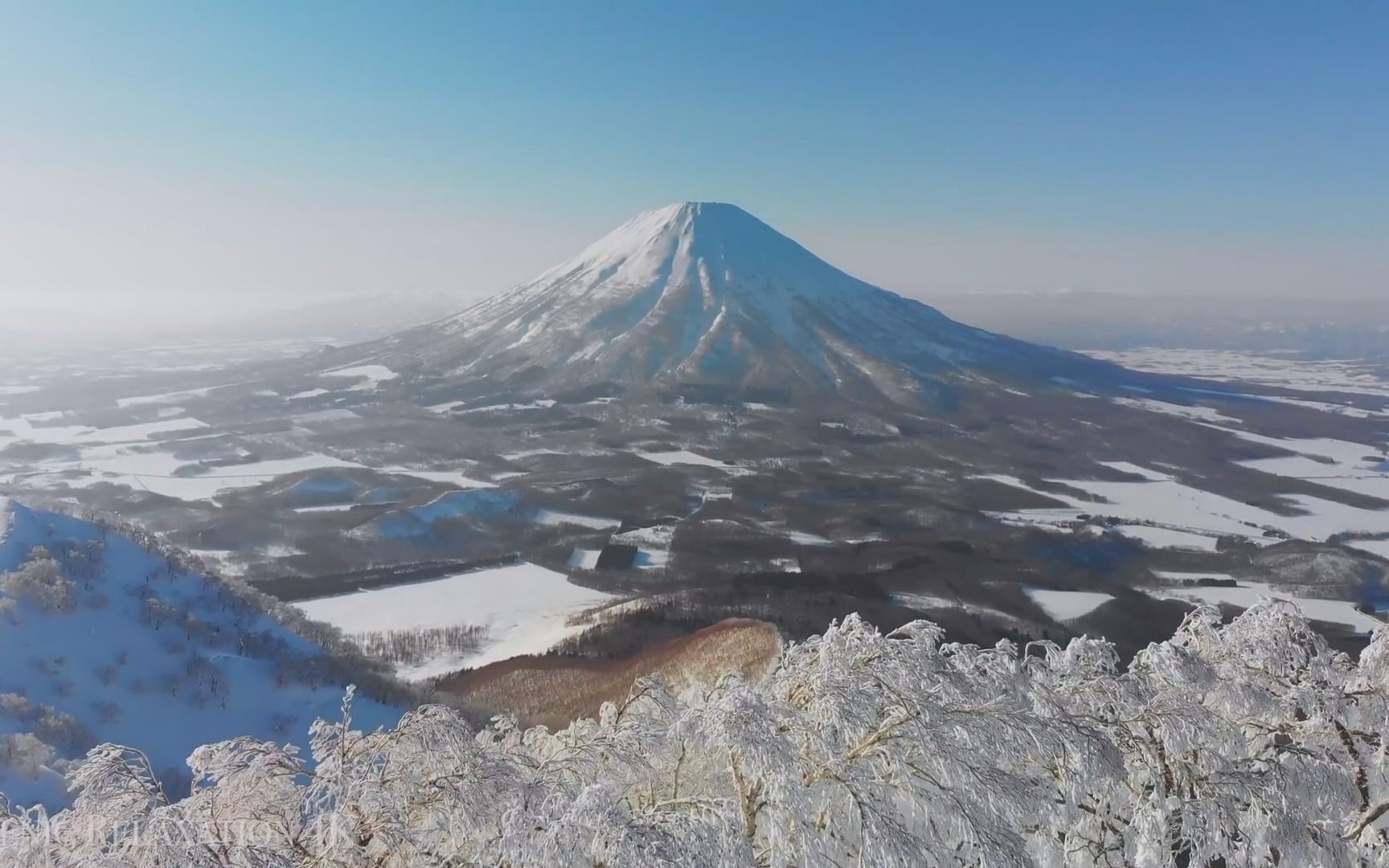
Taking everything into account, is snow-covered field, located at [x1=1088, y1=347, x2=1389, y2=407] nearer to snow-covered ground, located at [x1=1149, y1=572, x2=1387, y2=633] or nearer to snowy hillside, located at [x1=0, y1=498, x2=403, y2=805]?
snow-covered ground, located at [x1=1149, y1=572, x2=1387, y2=633]

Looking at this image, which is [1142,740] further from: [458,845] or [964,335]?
[964,335]

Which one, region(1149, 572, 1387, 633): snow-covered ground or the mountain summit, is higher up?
the mountain summit

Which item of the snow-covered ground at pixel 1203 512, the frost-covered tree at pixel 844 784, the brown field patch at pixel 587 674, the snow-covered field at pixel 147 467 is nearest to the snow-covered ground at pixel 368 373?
the snow-covered field at pixel 147 467

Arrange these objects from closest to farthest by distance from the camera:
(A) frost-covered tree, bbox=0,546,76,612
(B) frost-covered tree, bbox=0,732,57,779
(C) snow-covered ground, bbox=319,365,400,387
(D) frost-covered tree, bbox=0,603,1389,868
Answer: (D) frost-covered tree, bbox=0,603,1389,868 → (B) frost-covered tree, bbox=0,732,57,779 → (A) frost-covered tree, bbox=0,546,76,612 → (C) snow-covered ground, bbox=319,365,400,387

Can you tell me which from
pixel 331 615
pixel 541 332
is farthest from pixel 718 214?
pixel 331 615

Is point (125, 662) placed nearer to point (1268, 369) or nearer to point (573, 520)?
point (573, 520)

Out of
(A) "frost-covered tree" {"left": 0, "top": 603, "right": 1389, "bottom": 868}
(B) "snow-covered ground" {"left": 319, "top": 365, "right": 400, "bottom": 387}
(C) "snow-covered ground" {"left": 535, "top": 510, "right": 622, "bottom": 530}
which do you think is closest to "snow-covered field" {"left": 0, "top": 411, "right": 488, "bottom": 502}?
(C) "snow-covered ground" {"left": 535, "top": 510, "right": 622, "bottom": 530}
